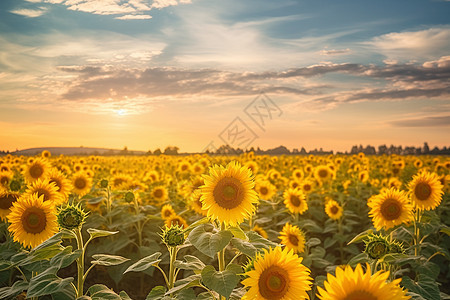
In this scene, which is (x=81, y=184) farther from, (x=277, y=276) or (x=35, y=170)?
(x=277, y=276)

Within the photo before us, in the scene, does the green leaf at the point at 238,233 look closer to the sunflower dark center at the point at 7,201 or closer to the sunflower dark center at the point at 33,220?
the sunflower dark center at the point at 33,220

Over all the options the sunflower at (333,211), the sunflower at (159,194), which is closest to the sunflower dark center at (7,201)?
the sunflower at (159,194)

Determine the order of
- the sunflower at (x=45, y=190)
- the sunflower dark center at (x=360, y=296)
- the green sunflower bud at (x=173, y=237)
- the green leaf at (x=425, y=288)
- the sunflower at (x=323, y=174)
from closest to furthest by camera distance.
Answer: the sunflower dark center at (x=360, y=296), the green sunflower bud at (x=173, y=237), the green leaf at (x=425, y=288), the sunflower at (x=45, y=190), the sunflower at (x=323, y=174)

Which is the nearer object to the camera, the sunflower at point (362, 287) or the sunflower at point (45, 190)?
the sunflower at point (362, 287)

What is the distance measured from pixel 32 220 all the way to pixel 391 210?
12.7ft

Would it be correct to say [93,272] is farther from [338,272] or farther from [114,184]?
[338,272]

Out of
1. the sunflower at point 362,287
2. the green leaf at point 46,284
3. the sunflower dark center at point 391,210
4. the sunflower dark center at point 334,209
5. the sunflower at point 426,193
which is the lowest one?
the green leaf at point 46,284

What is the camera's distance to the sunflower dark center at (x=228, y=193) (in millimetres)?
3143

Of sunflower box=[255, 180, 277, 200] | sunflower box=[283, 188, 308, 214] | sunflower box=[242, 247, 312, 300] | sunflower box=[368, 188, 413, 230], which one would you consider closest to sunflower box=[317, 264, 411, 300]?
sunflower box=[242, 247, 312, 300]

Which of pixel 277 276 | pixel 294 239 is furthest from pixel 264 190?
pixel 277 276

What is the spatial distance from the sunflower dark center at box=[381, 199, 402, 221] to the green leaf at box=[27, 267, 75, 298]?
3.53 meters

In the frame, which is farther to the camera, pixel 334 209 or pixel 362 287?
pixel 334 209

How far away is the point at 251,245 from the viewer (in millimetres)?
2713

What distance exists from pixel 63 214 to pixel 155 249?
275 centimetres
